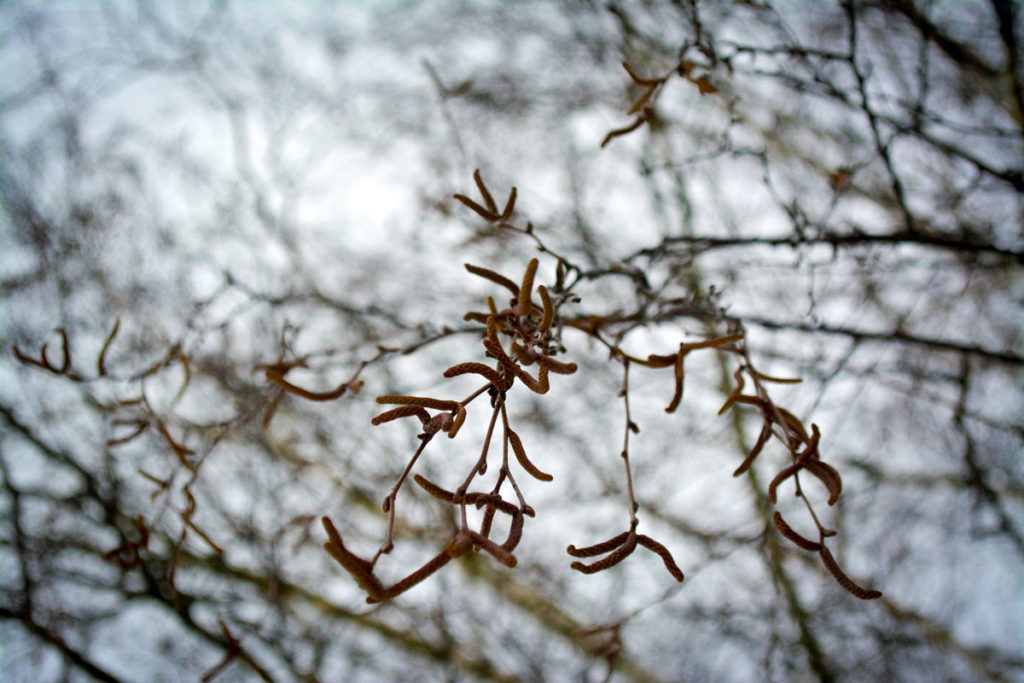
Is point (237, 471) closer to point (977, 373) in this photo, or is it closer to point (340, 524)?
point (340, 524)

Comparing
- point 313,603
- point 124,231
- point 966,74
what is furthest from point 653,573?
point 124,231

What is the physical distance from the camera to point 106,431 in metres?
2.91

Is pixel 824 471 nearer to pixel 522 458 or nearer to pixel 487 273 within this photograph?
pixel 522 458

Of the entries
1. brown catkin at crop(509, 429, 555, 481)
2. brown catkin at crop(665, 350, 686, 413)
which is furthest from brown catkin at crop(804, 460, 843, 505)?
brown catkin at crop(509, 429, 555, 481)

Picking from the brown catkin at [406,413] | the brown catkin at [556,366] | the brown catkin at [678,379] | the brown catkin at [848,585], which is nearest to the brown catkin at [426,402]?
the brown catkin at [406,413]

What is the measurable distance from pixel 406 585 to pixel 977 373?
2.85 m

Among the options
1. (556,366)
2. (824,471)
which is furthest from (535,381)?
(824,471)

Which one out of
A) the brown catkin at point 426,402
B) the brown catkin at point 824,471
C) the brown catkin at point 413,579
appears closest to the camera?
the brown catkin at point 413,579

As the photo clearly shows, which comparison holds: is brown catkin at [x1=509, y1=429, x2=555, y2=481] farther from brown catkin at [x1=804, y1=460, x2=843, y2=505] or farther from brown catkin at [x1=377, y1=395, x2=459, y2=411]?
brown catkin at [x1=804, y1=460, x2=843, y2=505]

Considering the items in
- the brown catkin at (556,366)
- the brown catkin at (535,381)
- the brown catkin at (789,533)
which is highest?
the brown catkin at (556,366)

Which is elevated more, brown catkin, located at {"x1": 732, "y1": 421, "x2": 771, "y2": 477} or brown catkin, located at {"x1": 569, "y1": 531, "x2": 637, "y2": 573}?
brown catkin, located at {"x1": 732, "y1": 421, "x2": 771, "y2": 477}

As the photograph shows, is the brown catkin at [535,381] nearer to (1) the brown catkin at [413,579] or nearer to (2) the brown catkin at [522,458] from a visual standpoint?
(2) the brown catkin at [522,458]

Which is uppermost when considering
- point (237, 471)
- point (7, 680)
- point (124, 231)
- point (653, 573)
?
point (124, 231)

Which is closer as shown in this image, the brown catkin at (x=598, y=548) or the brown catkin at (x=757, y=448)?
the brown catkin at (x=598, y=548)
